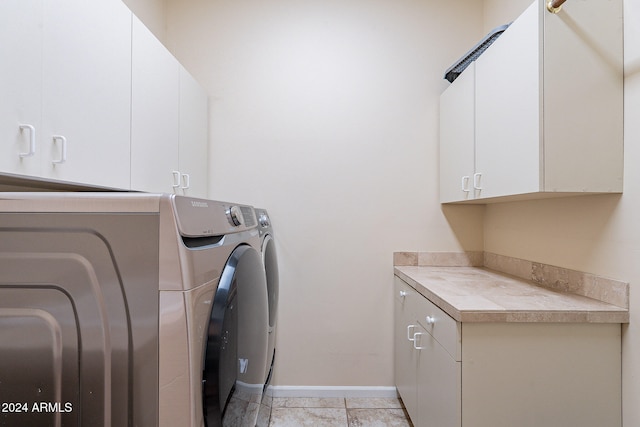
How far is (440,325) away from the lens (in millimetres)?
1477

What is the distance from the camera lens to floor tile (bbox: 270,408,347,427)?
6.91ft

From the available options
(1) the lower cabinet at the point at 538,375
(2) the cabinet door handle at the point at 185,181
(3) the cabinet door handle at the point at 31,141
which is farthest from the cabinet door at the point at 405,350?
(3) the cabinet door handle at the point at 31,141

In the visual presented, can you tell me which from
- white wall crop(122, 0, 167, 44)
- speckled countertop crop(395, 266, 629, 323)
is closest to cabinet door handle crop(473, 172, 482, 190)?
speckled countertop crop(395, 266, 629, 323)

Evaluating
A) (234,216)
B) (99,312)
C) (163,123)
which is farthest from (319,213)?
(99,312)

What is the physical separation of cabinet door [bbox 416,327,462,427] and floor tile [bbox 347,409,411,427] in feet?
1.12

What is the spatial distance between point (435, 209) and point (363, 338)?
1.00 metres

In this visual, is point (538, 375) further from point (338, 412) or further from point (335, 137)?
point (335, 137)

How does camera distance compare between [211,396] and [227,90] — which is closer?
[211,396]

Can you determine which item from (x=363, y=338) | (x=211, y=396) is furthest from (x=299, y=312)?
(x=211, y=396)

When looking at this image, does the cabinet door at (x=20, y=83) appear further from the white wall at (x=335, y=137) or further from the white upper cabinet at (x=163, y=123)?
the white wall at (x=335, y=137)

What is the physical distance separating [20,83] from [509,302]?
172 centimetres

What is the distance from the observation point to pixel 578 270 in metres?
1.57

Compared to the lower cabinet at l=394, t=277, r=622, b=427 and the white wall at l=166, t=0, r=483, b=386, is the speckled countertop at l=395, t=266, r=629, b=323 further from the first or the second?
the white wall at l=166, t=0, r=483, b=386

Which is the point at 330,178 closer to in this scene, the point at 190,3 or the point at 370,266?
the point at 370,266
